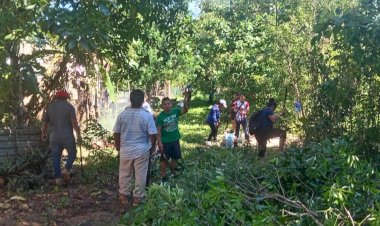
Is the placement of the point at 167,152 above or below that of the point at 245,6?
below

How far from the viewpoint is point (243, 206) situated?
3604mm

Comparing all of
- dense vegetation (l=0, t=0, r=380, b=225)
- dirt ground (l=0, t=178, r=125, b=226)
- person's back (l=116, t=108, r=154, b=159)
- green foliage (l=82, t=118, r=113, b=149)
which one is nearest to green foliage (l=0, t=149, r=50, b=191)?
dirt ground (l=0, t=178, r=125, b=226)

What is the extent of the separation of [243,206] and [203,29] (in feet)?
59.3

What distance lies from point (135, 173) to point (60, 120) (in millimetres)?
1961

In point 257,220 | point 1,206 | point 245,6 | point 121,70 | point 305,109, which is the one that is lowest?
point 1,206

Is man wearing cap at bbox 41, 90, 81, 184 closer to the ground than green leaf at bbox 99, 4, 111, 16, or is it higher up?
closer to the ground

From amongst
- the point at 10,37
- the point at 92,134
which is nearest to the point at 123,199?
the point at 10,37

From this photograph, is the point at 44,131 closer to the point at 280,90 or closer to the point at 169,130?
the point at 169,130

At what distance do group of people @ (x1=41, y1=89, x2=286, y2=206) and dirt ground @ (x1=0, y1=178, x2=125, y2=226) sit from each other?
29 cm

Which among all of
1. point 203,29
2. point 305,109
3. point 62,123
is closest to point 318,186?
point 305,109

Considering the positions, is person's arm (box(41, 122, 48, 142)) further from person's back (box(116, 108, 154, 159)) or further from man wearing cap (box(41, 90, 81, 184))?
person's back (box(116, 108, 154, 159))

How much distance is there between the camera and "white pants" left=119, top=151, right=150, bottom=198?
6.29 meters

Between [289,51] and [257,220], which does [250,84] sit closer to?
[289,51]

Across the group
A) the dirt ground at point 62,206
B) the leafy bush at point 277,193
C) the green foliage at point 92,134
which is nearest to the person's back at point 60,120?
the dirt ground at point 62,206
